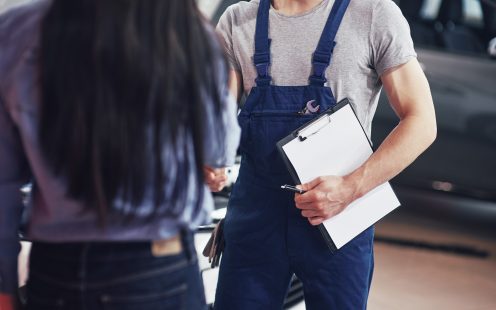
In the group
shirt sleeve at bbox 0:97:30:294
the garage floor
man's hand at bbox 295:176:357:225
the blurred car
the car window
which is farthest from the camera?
the car window

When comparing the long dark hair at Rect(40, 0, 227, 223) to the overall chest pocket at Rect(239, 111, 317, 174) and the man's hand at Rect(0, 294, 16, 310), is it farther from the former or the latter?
the overall chest pocket at Rect(239, 111, 317, 174)

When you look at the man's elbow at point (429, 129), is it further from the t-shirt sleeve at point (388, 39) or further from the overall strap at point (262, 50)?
the overall strap at point (262, 50)

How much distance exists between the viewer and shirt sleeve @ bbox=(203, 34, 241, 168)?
102 cm

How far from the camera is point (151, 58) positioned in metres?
0.96

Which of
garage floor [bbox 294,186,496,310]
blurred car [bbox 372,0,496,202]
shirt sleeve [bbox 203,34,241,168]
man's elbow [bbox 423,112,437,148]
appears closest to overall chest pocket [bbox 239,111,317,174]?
man's elbow [bbox 423,112,437,148]

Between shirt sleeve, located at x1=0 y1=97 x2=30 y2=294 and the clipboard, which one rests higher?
shirt sleeve, located at x1=0 y1=97 x2=30 y2=294

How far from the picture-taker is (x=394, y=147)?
4.78 feet

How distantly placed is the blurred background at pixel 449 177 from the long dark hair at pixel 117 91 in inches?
86.6

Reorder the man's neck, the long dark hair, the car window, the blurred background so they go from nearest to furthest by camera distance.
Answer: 1. the long dark hair
2. the man's neck
3. the blurred background
4. the car window

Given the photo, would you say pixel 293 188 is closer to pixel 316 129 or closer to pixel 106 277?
pixel 316 129

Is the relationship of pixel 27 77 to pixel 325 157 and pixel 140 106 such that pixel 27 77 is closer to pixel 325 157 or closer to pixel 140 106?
pixel 140 106

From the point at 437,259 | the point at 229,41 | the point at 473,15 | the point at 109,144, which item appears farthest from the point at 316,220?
the point at 473,15

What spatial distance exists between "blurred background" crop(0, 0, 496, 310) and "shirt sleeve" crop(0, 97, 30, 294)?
2.14 metres

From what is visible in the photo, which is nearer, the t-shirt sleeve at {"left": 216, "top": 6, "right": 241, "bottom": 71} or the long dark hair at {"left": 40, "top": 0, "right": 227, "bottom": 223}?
the long dark hair at {"left": 40, "top": 0, "right": 227, "bottom": 223}
